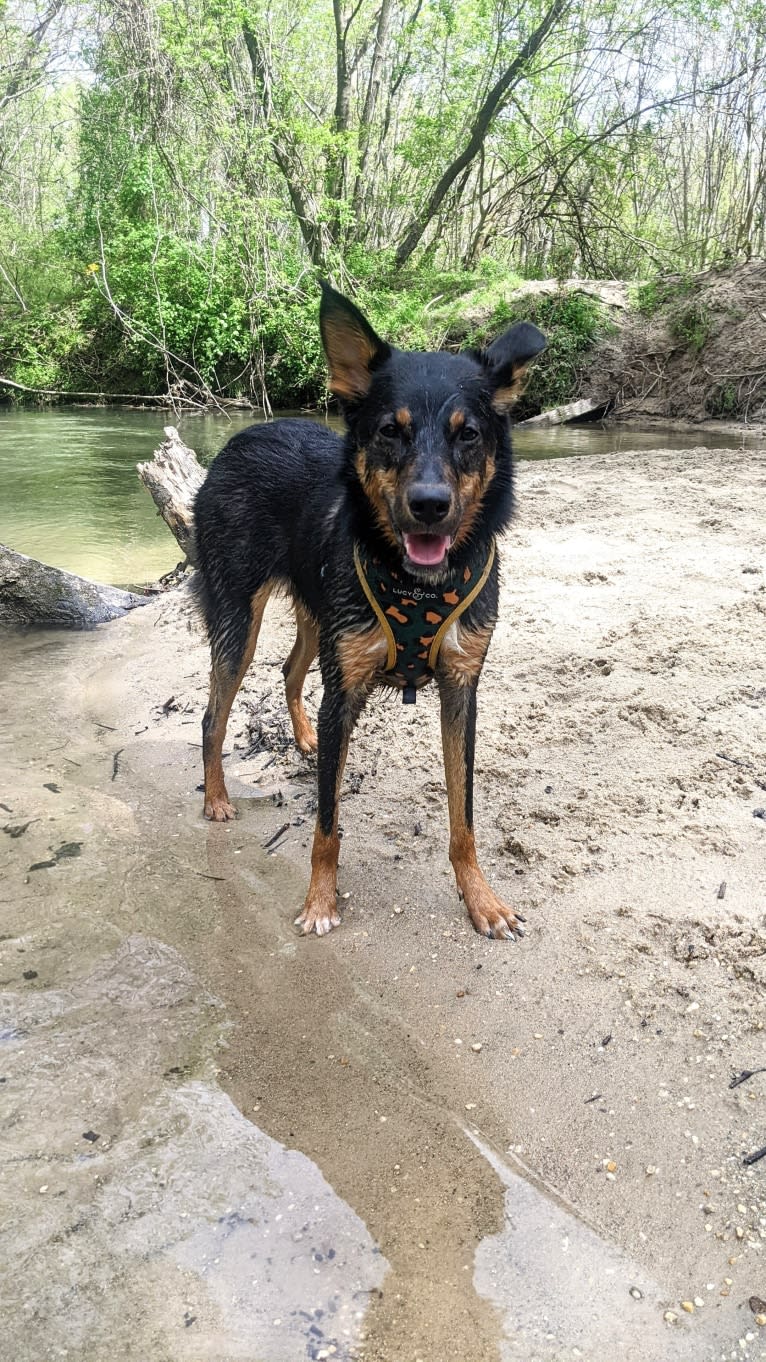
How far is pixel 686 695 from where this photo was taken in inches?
174

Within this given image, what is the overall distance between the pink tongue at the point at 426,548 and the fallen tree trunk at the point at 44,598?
4.55 meters

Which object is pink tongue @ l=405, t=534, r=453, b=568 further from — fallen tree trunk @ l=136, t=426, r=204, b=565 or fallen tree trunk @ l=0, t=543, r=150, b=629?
fallen tree trunk @ l=0, t=543, r=150, b=629

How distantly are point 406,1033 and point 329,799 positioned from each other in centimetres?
97

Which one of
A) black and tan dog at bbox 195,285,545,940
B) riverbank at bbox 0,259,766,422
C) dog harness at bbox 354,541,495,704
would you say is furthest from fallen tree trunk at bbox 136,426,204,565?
riverbank at bbox 0,259,766,422

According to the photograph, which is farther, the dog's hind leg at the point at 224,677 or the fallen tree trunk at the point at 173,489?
the fallen tree trunk at the point at 173,489

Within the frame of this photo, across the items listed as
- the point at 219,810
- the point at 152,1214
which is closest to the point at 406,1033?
the point at 152,1214

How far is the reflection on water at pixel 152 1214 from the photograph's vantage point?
1874 mm

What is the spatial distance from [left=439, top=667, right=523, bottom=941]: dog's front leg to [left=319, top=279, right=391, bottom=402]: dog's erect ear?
1.15m

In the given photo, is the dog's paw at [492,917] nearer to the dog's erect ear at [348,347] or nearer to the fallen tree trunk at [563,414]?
the dog's erect ear at [348,347]

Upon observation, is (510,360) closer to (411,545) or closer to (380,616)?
(411,545)

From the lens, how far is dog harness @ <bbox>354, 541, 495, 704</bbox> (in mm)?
3207

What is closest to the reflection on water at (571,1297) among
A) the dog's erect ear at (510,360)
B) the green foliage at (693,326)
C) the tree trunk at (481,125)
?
the dog's erect ear at (510,360)

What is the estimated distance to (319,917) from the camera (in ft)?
11.1

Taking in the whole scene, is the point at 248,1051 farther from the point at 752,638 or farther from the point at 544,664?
the point at 752,638
